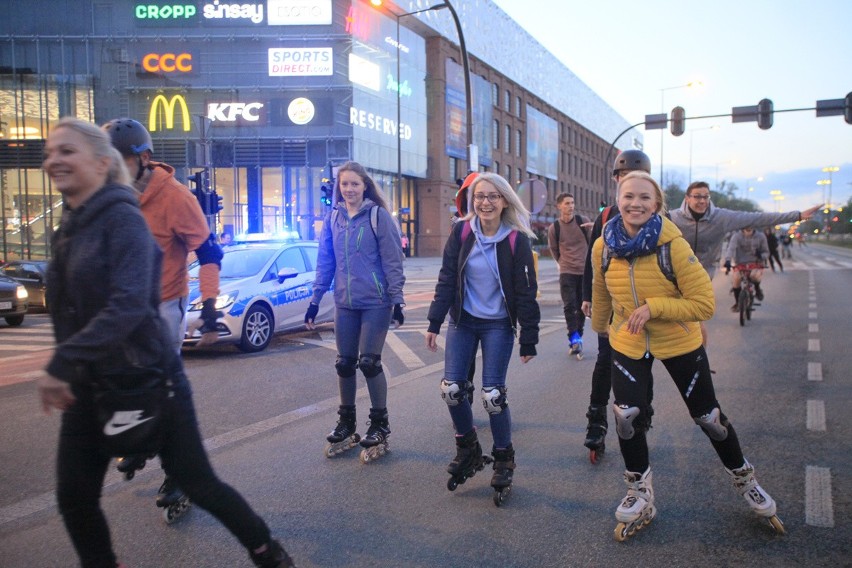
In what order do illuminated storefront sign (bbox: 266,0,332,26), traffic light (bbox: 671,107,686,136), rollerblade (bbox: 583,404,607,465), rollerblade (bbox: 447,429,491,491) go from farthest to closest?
illuminated storefront sign (bbox: 266,0,332,26) < traffic light (bbox: 671,107,686,136) < rollerblade (bbox: 583,404,607,465) < rollerblade (bbox: 447,429,491,491)

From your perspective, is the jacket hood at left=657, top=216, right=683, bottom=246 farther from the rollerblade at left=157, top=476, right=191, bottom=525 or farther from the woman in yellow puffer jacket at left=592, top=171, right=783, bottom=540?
the rollerblade at left=157, top=476, right=191, bottom=525

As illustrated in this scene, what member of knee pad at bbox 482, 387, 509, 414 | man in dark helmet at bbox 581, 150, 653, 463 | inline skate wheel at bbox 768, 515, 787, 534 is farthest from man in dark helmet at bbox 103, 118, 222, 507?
inline skate wheel at bbox 768, 515, 787, 534

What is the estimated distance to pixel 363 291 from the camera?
186 inches

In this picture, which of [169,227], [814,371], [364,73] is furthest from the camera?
[364,73]

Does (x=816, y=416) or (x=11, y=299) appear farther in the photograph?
(x=11, y=299)

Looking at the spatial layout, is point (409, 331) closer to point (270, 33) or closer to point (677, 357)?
point (677, 357)

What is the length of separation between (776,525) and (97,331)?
3.22 m

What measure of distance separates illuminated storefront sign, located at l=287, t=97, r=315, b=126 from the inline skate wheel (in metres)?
37.6

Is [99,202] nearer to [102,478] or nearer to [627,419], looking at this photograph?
[102,478]

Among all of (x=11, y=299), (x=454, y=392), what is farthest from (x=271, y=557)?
(x=11, y=299)

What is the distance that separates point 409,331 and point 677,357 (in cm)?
853

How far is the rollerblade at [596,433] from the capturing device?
182 inches

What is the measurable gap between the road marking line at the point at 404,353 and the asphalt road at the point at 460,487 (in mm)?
700

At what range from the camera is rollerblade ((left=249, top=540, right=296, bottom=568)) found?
2.63 meters
